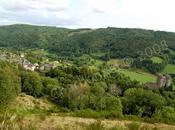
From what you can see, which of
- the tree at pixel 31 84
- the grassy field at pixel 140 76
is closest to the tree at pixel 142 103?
the tree at pixel 31 84

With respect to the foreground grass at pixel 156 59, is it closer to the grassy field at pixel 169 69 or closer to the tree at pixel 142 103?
the grassy field at pixel 169 69

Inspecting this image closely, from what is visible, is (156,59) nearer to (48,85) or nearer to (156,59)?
(156,59)

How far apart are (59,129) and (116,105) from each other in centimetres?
4035

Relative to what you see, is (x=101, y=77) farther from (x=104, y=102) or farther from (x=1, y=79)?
(x=1, y=79)

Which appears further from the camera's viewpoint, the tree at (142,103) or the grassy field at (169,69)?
the grassy field at (169,69)

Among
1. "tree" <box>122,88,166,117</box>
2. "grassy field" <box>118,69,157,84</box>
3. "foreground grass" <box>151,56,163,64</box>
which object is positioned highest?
"tree" <box>122,88,166,117</box>

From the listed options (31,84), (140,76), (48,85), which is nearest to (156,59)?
(140,76)

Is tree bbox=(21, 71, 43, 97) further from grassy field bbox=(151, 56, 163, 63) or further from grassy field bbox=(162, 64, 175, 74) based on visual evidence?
grassy field bbox=(162, 64, 175, 74)

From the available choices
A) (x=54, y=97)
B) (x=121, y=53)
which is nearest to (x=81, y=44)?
(x=121, y=53)

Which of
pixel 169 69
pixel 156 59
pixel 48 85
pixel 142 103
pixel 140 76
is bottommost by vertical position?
pixel 140 76

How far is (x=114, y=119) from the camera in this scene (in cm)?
1397

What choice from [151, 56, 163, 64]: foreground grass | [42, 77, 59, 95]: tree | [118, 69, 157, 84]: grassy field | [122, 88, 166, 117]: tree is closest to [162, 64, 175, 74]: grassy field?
[151, 56, 163, 64]: foreground grass

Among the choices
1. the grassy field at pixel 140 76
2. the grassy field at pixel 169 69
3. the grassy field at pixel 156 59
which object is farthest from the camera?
the grassy field at pixel 169 69

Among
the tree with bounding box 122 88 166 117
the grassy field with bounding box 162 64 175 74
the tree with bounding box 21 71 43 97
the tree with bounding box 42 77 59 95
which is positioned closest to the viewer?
the tree with bounding box 122 88 166 117
